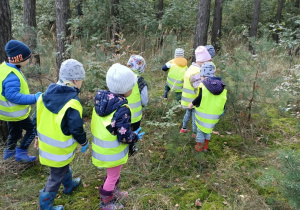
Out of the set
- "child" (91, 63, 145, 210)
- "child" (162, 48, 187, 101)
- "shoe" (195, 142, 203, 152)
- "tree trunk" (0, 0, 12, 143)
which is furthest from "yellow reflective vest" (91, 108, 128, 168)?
"child" (162, 48, 187, 101)

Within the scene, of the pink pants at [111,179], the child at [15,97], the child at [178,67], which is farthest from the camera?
the child at [178,67]

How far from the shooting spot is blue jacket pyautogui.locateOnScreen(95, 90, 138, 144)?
2412 mm

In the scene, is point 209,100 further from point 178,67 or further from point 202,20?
point 202,20

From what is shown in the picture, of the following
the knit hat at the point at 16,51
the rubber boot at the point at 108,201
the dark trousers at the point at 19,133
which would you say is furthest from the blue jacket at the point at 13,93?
the rubber boot at the point at 108,201

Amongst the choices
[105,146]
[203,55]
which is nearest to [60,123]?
[105,146]

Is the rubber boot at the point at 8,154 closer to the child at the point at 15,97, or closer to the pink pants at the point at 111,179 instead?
the child at the point at 15,97

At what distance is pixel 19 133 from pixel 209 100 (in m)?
3.06

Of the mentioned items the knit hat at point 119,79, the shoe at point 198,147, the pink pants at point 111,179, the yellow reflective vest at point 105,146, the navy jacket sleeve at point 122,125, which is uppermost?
the knit hat at point 119,79

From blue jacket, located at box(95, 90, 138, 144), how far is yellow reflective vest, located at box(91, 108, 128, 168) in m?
0.05

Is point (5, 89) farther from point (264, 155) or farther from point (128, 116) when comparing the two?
point (264, 155)

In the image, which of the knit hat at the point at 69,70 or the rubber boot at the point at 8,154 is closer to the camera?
the knit hat at the point at 69,70

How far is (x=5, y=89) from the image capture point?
3092mm

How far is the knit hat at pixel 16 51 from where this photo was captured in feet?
10.3

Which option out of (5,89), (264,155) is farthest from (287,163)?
(5,89)
